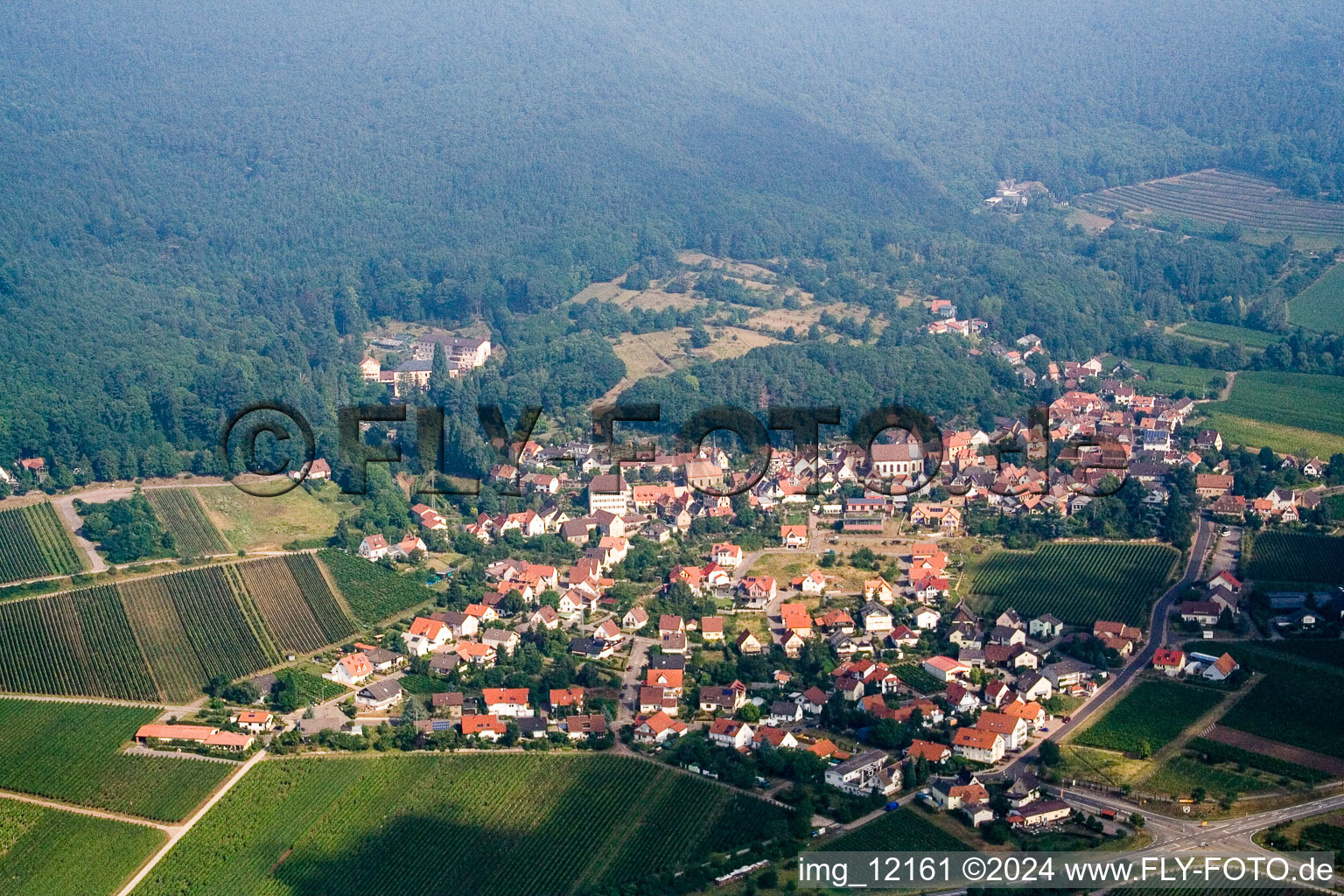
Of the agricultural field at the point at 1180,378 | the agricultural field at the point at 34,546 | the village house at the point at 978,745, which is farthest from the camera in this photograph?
the agricultural field at the point at 1180,378

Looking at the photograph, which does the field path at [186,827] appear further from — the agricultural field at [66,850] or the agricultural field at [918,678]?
the agricultural field at [918,678]

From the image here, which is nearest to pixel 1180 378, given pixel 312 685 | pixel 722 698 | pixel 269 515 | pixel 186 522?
pixel 722 698

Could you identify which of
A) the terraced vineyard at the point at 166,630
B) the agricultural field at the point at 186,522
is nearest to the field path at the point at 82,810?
the terraced vineyard at the point at 166,630

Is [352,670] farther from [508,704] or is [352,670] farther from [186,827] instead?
[186,827]

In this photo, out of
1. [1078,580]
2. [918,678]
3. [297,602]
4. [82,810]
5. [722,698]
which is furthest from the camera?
[1078,580]

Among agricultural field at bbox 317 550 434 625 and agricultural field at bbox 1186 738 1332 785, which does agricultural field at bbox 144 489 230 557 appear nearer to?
agricultural field at bbox 317 550 434 625

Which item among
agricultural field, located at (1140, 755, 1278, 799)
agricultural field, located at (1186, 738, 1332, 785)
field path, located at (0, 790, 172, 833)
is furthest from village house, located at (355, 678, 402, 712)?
agricultural field, located at (1186, 738, 1332, 785)
